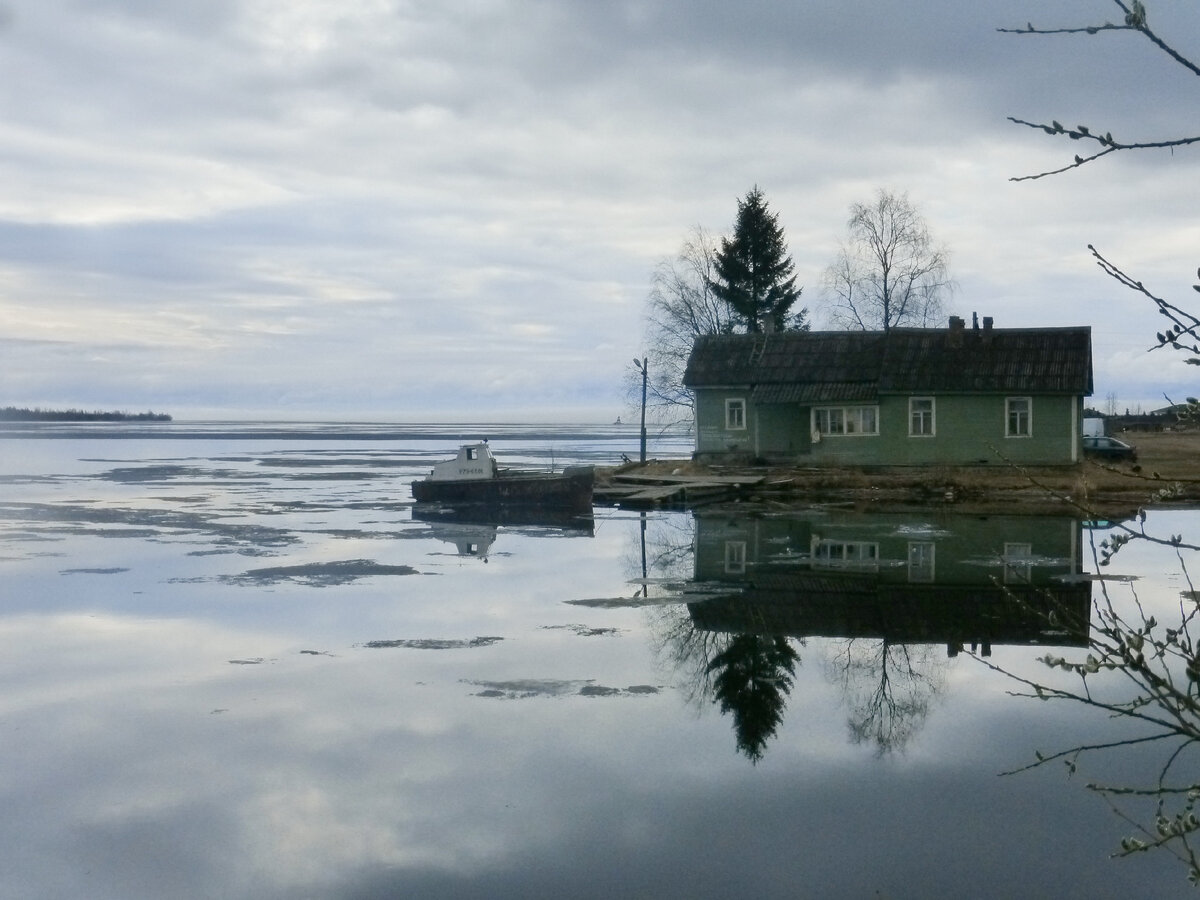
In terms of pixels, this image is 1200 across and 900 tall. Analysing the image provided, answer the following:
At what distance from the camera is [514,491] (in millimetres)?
37219

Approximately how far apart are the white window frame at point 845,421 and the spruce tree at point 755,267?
1640 cm

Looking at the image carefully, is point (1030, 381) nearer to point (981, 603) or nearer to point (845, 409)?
point (845, 409)

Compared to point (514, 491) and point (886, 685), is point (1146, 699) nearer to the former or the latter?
point (886, 685)

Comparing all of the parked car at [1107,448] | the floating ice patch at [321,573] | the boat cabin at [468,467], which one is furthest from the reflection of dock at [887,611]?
the parked car at [1107,448]

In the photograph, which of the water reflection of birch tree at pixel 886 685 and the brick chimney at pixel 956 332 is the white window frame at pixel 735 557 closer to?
the water reflection of birch tree at pixel 886 685

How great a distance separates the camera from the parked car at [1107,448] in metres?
45.2

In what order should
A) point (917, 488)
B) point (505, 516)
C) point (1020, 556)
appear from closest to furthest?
1. point (1020, 556)
2. point (505, 516)
3. point (917, 488)

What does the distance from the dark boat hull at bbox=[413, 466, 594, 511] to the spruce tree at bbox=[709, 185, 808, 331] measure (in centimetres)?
2304

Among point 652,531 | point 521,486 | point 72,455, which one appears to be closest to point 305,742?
point 652,531

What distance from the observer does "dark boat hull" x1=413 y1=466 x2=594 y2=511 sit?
35.9m

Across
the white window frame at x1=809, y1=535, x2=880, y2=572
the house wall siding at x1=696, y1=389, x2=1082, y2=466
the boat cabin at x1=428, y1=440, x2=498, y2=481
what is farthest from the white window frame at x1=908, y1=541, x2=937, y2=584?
the boat cabin at x1=428, y1=440, x2=498, y2=481

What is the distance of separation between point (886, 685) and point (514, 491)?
24478 mm

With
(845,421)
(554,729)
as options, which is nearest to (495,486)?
(845,421)

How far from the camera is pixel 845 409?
41750 millimetres
